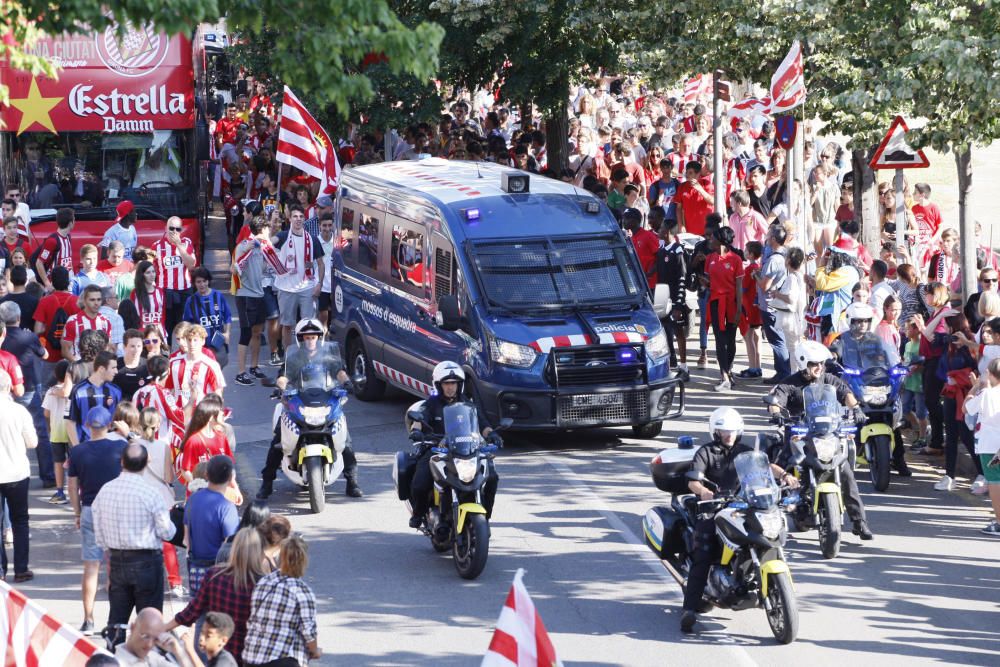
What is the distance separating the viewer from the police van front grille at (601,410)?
49.0 feet

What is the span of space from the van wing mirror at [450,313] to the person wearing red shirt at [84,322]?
10.3 ft

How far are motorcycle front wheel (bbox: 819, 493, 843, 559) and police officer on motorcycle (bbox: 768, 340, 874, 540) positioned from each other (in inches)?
17.0

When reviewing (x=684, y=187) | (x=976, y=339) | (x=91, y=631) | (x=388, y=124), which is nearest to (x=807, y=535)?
(x=976, y=339)

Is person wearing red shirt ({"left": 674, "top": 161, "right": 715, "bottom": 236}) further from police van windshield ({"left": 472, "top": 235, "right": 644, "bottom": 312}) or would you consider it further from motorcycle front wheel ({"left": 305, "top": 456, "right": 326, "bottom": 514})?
motorcycle front wheel ({"left": 305, "top": 456, "right": 326, "bottom": 514})

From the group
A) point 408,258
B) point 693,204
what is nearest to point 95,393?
point 408,258

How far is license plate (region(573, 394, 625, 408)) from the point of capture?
14953 mm

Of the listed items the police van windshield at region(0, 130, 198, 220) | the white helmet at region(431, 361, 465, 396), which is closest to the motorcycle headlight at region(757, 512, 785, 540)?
the white helmet at region(431, 361, 465, 396)

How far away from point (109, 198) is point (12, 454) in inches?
406

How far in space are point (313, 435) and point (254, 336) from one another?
5524 mm

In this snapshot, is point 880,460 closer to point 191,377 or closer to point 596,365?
point 596,365

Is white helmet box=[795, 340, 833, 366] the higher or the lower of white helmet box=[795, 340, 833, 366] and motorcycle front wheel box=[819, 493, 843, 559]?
the higher

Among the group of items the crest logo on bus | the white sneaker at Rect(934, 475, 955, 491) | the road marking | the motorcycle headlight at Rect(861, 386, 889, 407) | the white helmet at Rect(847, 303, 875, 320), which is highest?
the crest logo on bus

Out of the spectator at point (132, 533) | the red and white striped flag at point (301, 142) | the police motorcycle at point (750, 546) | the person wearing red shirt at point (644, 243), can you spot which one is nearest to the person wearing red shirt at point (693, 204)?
the person wearing red shirt at point (644, 243)

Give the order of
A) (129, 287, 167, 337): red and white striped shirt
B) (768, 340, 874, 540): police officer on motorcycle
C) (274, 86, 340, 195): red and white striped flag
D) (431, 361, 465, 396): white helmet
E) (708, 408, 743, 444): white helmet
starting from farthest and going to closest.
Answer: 1. (274, 86, 340, 195): red and white striped flag
2. (129, 287, 167, 337): red and white striped shirt
3. (768, 340, 874, 540): police officer on motorcycle
4. (431, 361, 465, 396): white helmet
5. (708, 408, 743, 444): white helmet
